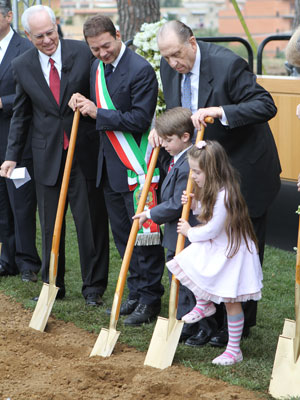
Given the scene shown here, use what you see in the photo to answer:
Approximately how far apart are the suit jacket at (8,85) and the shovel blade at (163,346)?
8.39 feet

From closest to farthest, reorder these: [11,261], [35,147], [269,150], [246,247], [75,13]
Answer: [246,247], [269,150], [35,147], [11,261], [75,13]

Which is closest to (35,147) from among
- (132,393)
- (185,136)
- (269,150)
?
(185,136)

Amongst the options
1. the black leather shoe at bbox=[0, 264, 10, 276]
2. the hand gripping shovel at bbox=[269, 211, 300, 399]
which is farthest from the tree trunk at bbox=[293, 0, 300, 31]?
the hand gripping shovel at bbox=[269, 211, 300, 399]

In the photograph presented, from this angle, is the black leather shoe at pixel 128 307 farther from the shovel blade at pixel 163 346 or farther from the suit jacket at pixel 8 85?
the suit jacket at pixel 8 85

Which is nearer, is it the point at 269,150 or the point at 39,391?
the point at 39,391

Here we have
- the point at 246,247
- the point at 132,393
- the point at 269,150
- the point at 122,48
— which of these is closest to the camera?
the point at 132,393

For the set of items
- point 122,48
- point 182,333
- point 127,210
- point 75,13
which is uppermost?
point 122,48

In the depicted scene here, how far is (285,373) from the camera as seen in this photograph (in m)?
4.11

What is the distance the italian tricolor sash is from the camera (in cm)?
538

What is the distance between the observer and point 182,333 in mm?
5086

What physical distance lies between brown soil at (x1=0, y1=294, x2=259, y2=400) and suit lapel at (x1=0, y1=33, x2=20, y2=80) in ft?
7.85

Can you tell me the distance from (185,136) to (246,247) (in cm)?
79

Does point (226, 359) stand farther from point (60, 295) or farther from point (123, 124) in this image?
point (60, 295)

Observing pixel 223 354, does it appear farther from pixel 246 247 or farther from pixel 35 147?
pixel 35 147
